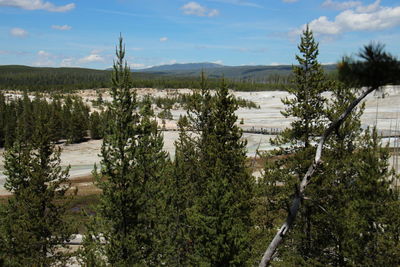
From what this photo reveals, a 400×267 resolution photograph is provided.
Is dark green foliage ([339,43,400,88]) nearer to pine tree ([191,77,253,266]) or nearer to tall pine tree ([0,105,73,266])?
pine tree ([191,77,253,266])

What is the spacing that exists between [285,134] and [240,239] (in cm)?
663

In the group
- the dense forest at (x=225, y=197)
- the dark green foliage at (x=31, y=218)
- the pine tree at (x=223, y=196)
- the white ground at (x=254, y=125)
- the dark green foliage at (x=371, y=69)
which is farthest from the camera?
the white ground at (x=254, y=125)

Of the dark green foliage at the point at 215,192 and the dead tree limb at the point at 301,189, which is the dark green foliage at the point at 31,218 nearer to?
the dark green foliage at the point at 215,192

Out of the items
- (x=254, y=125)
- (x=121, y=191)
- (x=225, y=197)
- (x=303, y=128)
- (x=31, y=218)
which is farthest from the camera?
(x=254, y=125)

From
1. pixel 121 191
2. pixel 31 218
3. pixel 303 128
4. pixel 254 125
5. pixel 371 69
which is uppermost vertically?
pixel 371 69

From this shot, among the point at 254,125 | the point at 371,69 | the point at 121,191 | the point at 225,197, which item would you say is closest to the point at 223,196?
the point at 225,197

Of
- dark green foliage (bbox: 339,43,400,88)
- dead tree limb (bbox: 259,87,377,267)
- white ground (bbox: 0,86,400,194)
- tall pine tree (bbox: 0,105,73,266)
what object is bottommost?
white ground (bbox: 0,86,400,194)

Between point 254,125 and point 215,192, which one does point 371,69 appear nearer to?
point 215,192

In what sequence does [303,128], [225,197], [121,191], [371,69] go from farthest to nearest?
1. [303,128]
2. [121,191]
3. [225,197]
4. [371,69]

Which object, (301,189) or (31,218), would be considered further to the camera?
(31,218)

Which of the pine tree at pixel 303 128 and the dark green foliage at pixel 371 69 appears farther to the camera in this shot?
the pine tree at pixel 303 128

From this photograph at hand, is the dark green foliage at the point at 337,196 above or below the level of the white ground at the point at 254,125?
above

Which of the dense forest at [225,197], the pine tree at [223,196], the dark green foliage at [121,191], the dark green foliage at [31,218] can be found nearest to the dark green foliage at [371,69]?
the dense forest at [225,197]

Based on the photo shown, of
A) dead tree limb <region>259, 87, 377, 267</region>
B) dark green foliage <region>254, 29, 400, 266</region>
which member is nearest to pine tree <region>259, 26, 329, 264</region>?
dark green foliage <region>254, 29, 400, 266</region>
